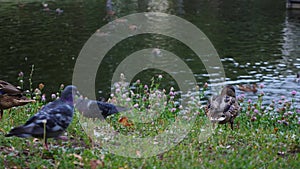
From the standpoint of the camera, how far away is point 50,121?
5.37 metres

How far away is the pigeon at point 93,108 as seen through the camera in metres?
7.22

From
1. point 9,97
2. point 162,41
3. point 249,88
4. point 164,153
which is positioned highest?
point 9,97

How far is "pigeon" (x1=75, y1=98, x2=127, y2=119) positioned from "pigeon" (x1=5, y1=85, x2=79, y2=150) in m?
1.34

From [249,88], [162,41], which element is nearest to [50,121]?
[249,88]

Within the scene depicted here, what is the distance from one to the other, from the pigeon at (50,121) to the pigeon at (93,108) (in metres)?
1.34

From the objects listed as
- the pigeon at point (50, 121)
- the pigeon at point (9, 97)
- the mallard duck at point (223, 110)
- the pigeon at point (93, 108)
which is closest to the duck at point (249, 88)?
the mallard duck at point (223, 110)

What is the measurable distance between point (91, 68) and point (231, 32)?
9298 mm

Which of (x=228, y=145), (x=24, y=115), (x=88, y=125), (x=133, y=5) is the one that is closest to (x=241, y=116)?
(x=228, y=145)

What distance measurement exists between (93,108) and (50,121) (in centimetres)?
188

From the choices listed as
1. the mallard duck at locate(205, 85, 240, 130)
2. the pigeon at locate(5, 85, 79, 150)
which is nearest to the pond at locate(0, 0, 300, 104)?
the mallard duck at locate(205, 85, 240, 130)

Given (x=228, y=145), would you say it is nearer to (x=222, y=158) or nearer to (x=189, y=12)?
(x=222, y=158)

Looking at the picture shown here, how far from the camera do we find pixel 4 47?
20.1 m

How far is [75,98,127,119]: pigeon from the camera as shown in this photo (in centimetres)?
722

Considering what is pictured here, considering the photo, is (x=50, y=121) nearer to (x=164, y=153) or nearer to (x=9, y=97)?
(x=164, y=153)
